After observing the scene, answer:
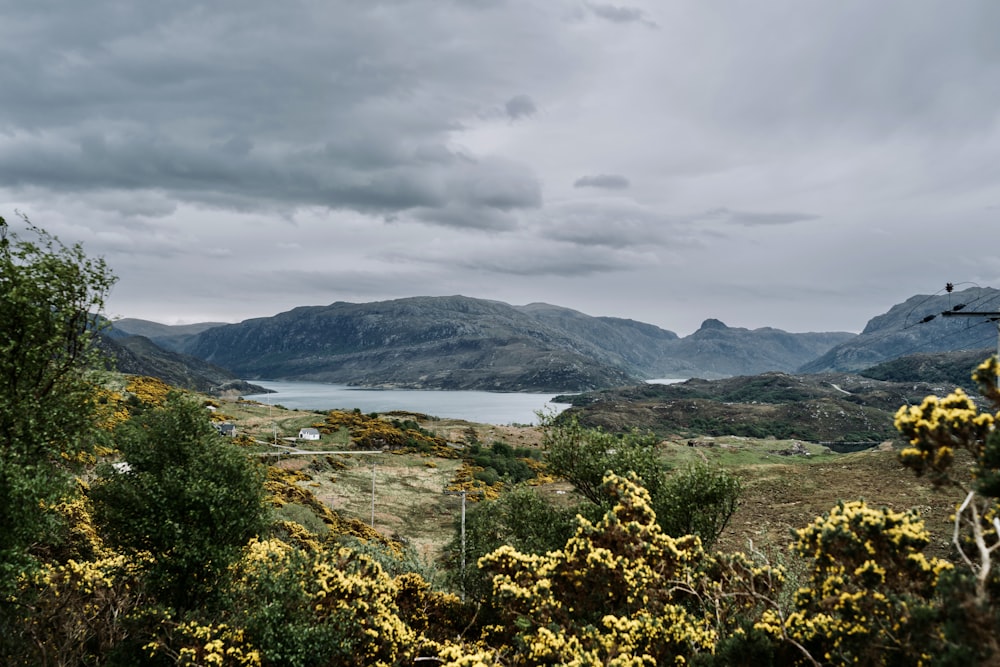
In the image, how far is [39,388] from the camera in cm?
1912

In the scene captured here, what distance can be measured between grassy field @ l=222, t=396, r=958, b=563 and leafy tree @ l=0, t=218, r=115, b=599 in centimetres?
2251

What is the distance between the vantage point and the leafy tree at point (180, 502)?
21.4 meters

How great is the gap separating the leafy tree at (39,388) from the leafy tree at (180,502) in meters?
2.23

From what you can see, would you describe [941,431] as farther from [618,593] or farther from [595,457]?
[595,457]

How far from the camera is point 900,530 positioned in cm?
1208

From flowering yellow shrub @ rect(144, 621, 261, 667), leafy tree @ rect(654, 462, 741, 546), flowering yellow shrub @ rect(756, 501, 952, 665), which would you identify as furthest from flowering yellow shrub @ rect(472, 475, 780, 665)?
leafy tree @ rect(654, 462, 741, 546)

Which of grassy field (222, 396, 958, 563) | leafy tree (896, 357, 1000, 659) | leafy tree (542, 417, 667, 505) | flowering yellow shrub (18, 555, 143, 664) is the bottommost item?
grassy field (222, 396, 958, 563)

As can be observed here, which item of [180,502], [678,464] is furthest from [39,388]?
[678,464]

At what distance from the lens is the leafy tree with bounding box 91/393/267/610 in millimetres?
21359

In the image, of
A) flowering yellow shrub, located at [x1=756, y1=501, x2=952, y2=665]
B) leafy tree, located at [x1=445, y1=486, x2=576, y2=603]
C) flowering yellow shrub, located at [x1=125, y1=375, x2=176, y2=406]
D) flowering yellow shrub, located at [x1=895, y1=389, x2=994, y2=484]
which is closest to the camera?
flowering yellow shrub, located at [x1=895, y1=389, x2=994, y2=484]

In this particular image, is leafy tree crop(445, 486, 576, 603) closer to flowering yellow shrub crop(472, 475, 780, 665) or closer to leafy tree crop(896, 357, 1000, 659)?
flowering yellow shrub crop(472, 475, 780, 665)

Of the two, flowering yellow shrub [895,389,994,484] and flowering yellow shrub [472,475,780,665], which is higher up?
flowering yellow shrub [895,389,994,484]

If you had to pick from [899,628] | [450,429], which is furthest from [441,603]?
[450,429]

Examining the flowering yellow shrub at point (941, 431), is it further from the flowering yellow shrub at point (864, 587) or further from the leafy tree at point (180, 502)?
the leafy tree at point (180, 502)
